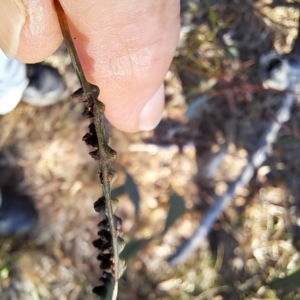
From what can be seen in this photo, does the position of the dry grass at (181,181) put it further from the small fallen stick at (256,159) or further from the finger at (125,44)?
the finger at (125,44)

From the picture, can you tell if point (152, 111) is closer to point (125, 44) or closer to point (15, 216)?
point (125, 44)

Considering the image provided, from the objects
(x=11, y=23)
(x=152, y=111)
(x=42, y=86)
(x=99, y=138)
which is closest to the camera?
(x=99, y=138)

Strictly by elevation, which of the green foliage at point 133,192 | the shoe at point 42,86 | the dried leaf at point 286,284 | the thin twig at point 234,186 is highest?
the shoe at point 42,86

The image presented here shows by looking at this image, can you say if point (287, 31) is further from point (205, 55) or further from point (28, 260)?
point (28, 260)

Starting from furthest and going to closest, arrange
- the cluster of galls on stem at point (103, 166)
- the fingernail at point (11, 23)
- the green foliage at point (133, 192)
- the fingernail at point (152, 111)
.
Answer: the green foliage at point (133, 192), the fingernail at point (152, 111), the fingernail at point (11, 23), the cluster of galls on stem at point (103, 166)

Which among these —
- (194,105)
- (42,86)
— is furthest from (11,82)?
(194,105)

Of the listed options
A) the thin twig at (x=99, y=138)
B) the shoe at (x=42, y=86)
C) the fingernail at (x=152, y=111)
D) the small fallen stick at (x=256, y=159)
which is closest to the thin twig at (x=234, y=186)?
the small fallen stick at (x=256, y=159)
